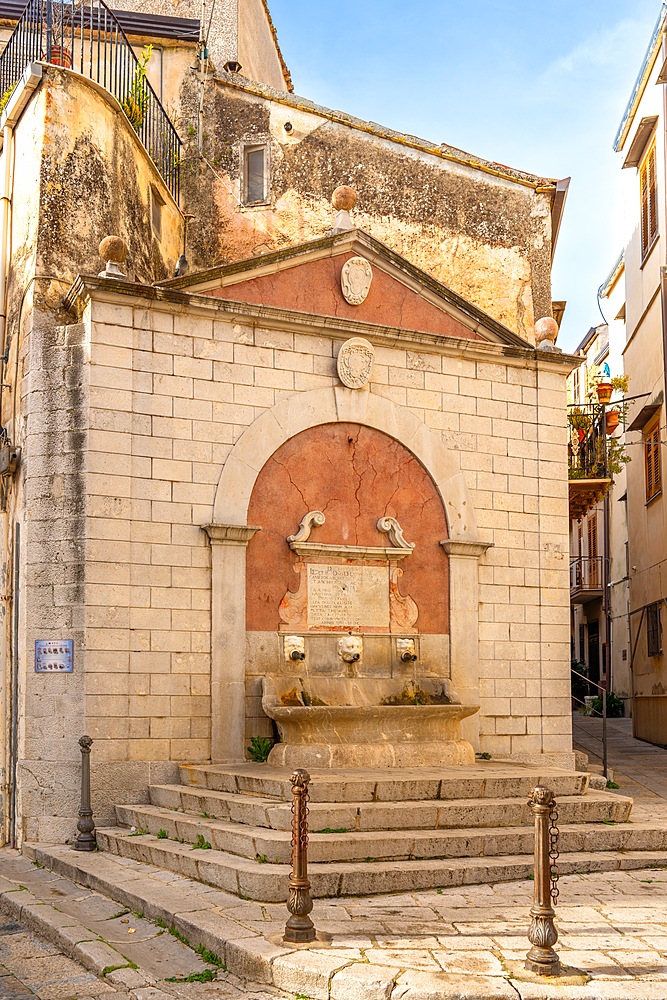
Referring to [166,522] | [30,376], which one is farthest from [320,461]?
[30,376]

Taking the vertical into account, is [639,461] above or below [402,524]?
above

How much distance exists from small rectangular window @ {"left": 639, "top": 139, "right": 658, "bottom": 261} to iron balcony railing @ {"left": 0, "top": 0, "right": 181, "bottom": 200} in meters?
9.10

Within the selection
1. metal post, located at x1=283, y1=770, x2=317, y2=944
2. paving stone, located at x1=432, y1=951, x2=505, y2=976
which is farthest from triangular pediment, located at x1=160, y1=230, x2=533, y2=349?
paving stone, located at x1=432, y1=951, x2=505, y2=976

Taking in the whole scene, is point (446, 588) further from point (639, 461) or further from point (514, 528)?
point (639, 461)

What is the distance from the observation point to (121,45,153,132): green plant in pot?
13915 millimetres

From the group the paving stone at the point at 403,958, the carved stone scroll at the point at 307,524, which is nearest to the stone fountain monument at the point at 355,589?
the carved stone scroll at the point at 307,524

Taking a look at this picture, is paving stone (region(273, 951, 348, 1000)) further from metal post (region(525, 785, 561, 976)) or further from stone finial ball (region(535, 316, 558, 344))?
stone finial ball (region(535, 316, 558, 344))

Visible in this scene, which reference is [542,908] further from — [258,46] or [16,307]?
[258,46]

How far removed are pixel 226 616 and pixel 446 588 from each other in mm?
2707

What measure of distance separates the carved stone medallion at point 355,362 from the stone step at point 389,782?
4312 millimetres

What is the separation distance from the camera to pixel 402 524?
40.5 feet

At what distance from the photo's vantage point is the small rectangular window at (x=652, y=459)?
19219mm

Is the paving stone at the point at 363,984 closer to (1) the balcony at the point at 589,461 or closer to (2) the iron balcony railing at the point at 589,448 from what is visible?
(1) the balcony at the point at 589,461

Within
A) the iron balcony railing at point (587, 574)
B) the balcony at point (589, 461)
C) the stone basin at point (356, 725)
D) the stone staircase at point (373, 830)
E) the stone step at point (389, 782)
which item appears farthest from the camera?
the iron balcony railing at point (587, 574)
